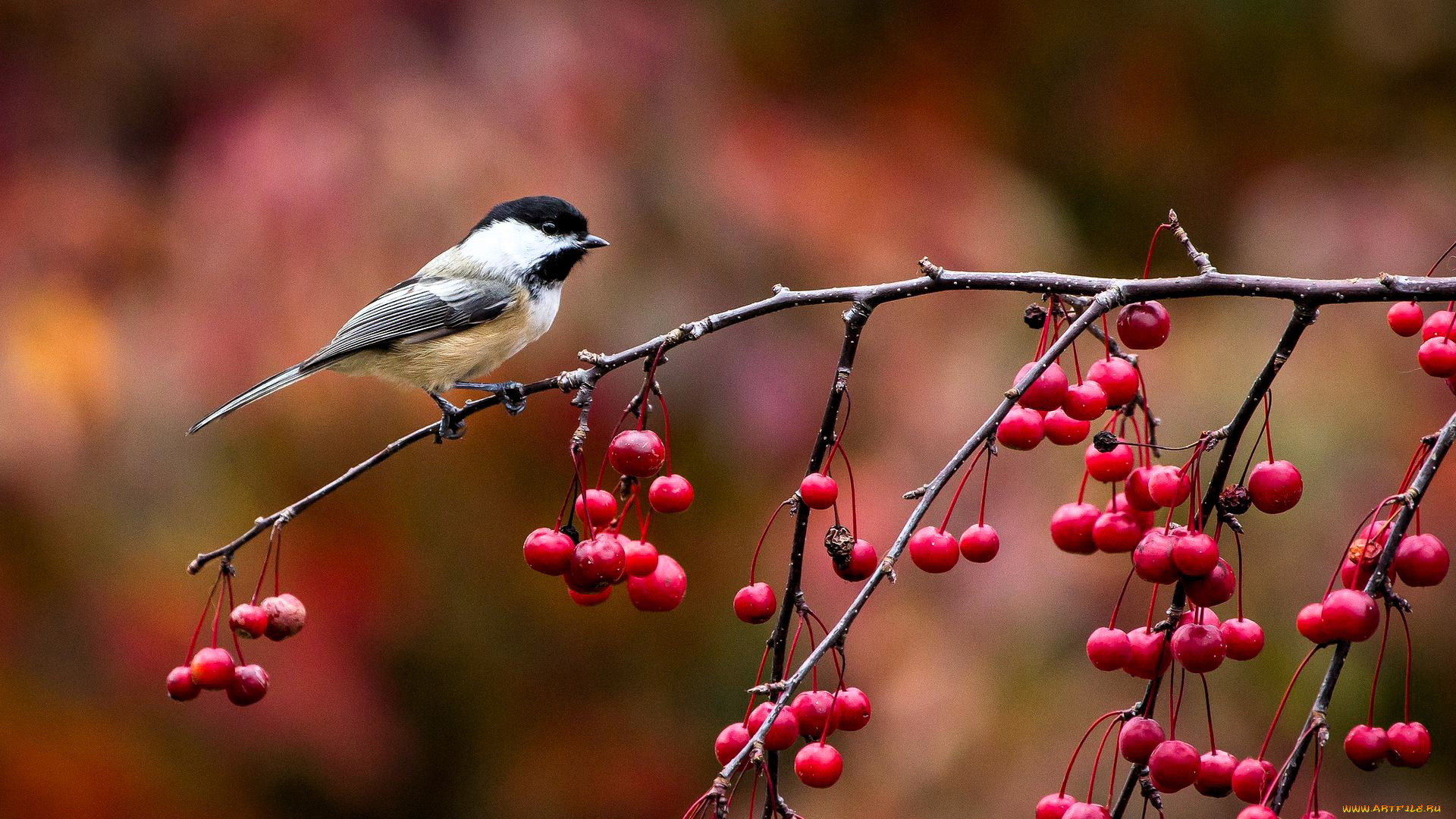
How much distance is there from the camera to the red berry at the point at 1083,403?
1729 millimetres

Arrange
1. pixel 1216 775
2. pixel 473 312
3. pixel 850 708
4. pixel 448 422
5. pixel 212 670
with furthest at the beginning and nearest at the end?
1. pixel 473 312
2. pixel 448 422
3. pixel 212 670
4. pixel 850 708
5. pixel 1216 775

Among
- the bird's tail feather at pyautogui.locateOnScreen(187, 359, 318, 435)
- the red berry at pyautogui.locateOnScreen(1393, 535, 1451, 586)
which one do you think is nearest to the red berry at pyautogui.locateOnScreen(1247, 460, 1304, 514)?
the red berry at pyautogui.locateOnScreen(1393, 535, 1451, 586)

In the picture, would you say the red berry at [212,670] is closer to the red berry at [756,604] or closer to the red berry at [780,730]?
the red berry at [756,604]

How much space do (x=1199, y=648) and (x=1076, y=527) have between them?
1.17ft

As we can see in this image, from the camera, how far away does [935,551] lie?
1807 mm

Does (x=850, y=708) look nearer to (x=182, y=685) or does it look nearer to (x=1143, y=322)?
(x=1143, y=322)

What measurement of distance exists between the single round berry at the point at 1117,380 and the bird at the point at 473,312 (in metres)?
1.92

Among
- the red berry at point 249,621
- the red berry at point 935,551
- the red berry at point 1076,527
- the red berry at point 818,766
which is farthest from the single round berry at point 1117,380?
the red berry at point 249,621

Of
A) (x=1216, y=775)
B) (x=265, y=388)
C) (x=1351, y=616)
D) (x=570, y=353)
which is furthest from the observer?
(x=570, y=353)

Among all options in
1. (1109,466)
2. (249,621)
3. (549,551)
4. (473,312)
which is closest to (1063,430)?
(1109,466)

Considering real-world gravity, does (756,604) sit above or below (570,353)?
below

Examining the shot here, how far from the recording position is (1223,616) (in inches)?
113

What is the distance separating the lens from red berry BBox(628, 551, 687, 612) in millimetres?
1949

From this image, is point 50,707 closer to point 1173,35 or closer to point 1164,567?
point 1164,567
